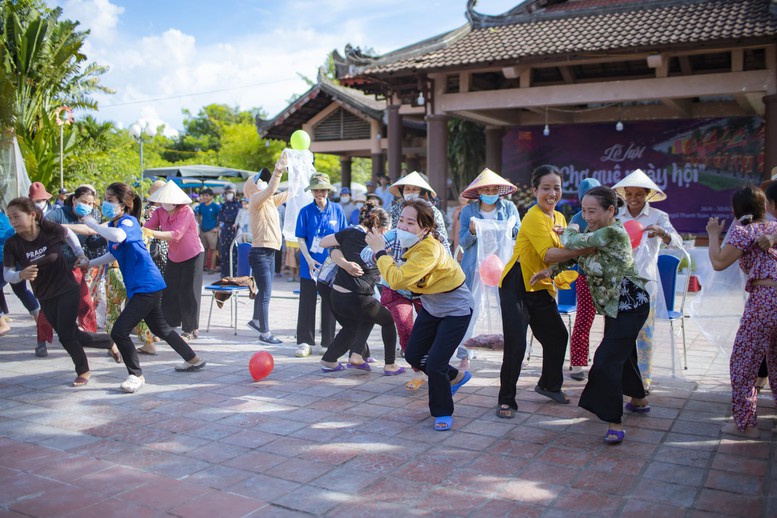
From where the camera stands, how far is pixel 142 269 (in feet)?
18.6

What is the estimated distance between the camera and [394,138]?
15531mm

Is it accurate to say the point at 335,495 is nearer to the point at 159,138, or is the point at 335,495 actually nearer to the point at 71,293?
the point at 71,293

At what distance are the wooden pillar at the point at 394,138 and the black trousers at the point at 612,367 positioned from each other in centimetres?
1104

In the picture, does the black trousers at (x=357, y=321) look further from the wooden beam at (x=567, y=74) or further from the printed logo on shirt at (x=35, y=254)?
the wooden beam at (x=567, y=74)

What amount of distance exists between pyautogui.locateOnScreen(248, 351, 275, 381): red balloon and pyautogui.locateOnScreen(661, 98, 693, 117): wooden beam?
34.1 feet

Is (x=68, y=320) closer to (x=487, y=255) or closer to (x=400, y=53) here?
(x=487, y=255)

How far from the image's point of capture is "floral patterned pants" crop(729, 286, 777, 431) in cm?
437

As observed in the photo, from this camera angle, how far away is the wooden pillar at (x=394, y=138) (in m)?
15.2

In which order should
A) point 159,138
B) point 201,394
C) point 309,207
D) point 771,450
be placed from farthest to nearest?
point 159,138
point 309,207
point 201,394
point 771,450

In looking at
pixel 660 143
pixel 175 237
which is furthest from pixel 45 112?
pixel 660 143

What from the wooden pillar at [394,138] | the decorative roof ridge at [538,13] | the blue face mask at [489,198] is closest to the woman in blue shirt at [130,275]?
the blue face mask at [489,198]

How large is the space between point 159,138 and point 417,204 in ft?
140

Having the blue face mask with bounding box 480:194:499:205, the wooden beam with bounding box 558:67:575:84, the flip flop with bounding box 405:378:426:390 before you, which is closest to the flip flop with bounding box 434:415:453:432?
the flip flop with bounding box 405:378:426:390

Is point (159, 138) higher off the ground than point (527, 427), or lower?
higher
